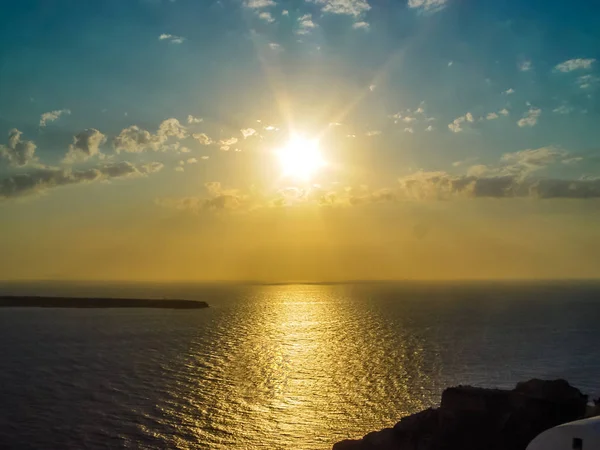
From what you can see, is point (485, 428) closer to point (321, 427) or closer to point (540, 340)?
point (321, 427)

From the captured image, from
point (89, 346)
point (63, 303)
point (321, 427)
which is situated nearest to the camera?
point (321, 427)

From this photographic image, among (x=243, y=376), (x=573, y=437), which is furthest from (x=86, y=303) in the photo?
(x=573, y=437)

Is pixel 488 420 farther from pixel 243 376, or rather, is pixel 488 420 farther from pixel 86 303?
pixel 86 303

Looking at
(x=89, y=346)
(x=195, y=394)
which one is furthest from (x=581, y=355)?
(x=89, y=346)

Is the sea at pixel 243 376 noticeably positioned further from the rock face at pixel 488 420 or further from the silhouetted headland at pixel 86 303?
the silhouetted headland at pixel 86 303

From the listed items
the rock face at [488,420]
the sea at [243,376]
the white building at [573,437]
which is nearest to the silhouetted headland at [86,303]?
the sea at [243,376]

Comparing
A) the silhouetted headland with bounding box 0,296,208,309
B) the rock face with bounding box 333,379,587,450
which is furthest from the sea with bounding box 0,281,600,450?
the silhouetted headland with bounding box 0,296,208,309
